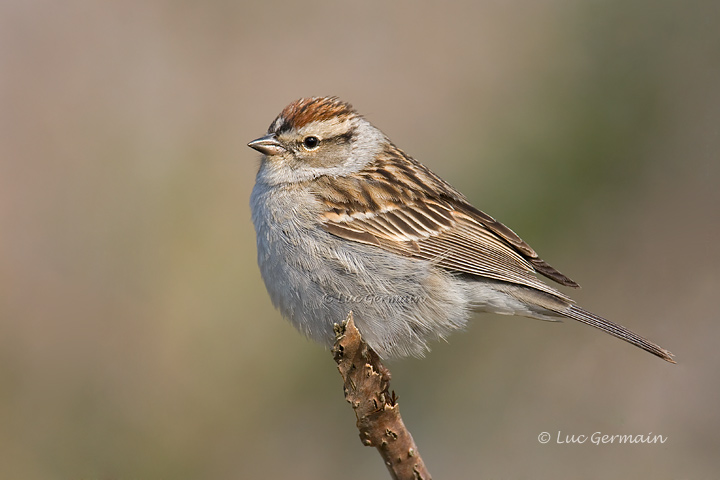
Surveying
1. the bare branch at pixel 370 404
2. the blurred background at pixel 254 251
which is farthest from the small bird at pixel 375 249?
the blurred background at pixel 254 251

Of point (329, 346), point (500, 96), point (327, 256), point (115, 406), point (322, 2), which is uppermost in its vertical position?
point (322, 2)

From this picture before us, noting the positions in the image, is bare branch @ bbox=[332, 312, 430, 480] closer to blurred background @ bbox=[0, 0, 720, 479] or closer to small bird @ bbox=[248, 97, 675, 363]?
small bird @ bbox=[248, 97, 675, 363]

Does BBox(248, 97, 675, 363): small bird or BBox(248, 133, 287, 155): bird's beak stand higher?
BBox(248, 133, 287, 155): bird's beak

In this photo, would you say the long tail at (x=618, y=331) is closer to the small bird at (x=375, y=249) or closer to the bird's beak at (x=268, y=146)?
the small bird at (x=375, y=249)

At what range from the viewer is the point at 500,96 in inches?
284

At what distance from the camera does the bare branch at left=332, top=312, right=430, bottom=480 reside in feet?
10.8

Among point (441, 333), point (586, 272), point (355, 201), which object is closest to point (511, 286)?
point (441, 333)

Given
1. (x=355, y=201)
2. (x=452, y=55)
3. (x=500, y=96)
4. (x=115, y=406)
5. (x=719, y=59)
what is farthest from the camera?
(x=452, y=55)

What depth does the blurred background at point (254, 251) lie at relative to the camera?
5258mm

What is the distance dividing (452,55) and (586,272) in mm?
→ 3035

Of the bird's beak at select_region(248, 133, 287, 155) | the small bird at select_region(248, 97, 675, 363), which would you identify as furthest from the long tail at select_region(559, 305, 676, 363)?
the bird's beak at select_region(248, 133, 287, 155)

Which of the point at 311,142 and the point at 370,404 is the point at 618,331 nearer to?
the point at 370,404

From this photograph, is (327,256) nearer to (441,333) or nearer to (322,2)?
(441,333)

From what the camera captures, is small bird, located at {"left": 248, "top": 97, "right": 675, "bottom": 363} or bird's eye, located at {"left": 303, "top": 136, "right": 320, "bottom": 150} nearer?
small bird, located at {"left": 248, "top": 97, "right": 675, "bottom": 363}
